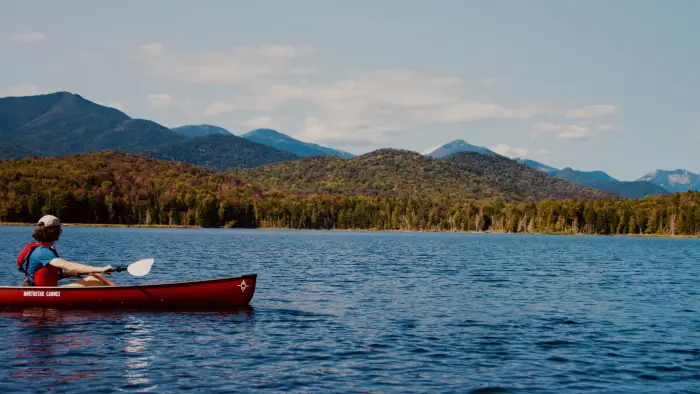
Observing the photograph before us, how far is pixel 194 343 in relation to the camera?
2497 centimetres

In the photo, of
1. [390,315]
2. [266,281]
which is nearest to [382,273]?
[266,281]

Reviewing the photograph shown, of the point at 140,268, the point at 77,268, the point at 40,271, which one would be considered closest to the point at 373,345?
the point at 77,268

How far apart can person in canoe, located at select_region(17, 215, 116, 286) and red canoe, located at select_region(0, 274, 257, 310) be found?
0.60 meters

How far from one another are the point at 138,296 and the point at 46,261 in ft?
13.5

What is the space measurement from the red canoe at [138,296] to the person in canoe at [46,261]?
1.97ft

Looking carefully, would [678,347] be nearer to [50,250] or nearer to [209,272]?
[50,250]

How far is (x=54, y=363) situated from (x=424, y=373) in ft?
37.3

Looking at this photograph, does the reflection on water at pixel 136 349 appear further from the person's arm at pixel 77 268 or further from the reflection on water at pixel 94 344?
the person's arm at pixel 77 268

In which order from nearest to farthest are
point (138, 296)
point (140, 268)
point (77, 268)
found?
point (77, 268) < point (138, 296) < point (140, 268)

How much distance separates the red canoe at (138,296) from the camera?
30.4 metres

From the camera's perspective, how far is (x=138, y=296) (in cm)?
3106

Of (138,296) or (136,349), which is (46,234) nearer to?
(138,296)

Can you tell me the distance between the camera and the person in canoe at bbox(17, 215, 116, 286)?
29250 millimetres

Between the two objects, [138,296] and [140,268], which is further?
[140,268]
